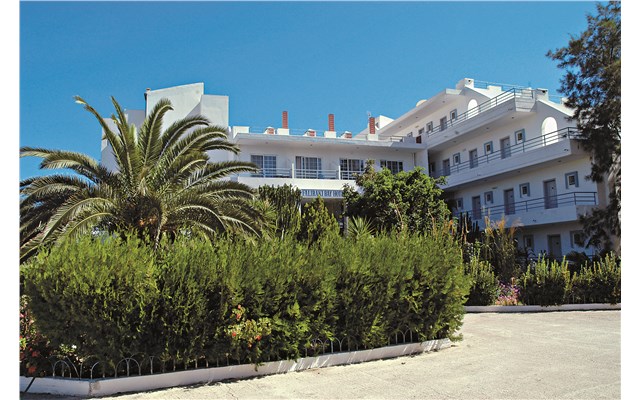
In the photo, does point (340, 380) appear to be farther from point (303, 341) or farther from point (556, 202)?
point (556, 202)

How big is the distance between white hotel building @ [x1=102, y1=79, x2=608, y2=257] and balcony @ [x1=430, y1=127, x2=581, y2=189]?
0.06 metres

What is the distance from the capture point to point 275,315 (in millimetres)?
8320

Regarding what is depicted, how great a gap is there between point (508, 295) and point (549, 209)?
11566 millimetres

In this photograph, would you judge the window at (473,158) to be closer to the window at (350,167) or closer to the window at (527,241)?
the window at (527,241)

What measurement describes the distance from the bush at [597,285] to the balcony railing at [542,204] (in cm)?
951

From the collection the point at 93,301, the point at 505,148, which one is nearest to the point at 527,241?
the point at 505,148

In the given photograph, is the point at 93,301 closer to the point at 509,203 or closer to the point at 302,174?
the point at 302,174

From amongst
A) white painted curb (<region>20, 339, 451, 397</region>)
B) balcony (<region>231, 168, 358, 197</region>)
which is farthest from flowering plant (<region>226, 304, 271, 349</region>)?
balcony (<region>231, 168, 358, 197</region>)

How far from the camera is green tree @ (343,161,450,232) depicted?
2691cm

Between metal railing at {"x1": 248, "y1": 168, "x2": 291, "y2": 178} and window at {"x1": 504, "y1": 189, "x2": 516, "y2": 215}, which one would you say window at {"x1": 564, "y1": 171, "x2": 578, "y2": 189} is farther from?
metal railing at {"x1": 248, "y1": 168, "x2": 291, "y2": 178}

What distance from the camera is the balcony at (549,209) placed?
84.4 ft

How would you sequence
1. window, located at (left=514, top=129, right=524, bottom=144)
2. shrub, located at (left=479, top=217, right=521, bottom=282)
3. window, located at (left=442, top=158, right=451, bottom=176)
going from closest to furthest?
shrub, located at (left=479, top=217, right=521, bottom=282) → window, located at (left=514, top=129, right=524, bottom=144) → window, located at (left=442, top=158, right=451, bottom=176)

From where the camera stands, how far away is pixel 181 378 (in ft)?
25.1
